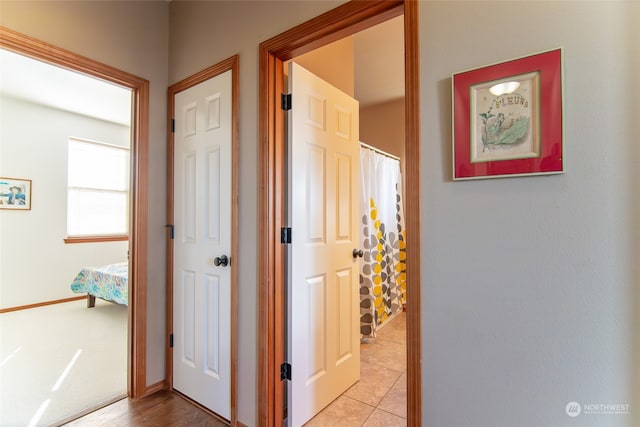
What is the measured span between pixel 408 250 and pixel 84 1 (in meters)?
2.32

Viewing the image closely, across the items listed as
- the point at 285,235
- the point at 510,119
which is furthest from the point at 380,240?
the point at 510,119

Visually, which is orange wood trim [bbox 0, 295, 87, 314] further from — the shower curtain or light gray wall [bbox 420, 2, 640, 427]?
light gray wall [bbox 420, 2, 640, 427]

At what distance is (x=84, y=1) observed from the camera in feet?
5.82

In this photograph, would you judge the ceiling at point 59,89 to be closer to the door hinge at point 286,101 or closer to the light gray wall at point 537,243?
the door hinge at point 286,101

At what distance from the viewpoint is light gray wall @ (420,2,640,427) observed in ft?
2.71

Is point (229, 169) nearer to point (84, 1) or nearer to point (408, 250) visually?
point (408, 250)

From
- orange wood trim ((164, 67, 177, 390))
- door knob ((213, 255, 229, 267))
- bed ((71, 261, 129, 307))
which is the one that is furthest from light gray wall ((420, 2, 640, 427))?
bed ((71, 261, 129, 307))

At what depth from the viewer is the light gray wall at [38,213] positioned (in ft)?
12.7

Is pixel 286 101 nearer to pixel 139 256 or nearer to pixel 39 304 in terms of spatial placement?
pixel 139 256

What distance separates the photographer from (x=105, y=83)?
9.23ft

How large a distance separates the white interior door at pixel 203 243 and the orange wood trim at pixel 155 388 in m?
0.09

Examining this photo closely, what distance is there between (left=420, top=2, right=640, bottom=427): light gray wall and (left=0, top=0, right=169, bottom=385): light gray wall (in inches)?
71.9

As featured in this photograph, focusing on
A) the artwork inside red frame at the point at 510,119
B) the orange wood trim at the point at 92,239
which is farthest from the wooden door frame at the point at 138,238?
the orange wood trim at the point at 92,239

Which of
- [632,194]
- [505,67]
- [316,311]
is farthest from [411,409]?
[505,67]
